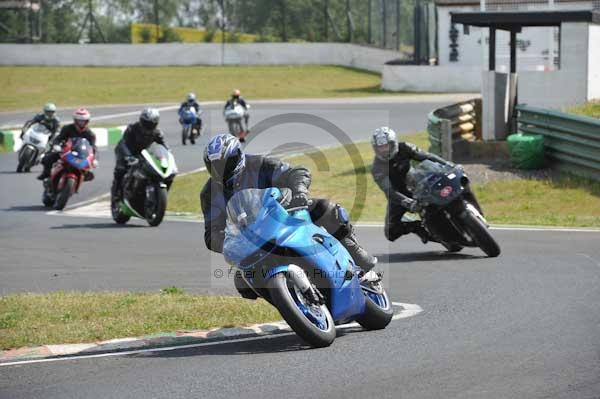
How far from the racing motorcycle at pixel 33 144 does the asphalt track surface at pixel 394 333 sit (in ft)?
32.7

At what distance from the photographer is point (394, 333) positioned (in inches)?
335

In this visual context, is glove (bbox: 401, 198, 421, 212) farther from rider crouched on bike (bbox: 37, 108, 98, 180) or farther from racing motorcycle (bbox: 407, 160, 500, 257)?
rider crouched on bike (bbox: 37, 108, 98, 180)

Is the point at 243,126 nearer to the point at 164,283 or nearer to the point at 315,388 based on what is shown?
the point at 164,283

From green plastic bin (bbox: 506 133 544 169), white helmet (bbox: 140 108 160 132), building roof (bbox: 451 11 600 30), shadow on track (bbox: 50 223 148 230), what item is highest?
building roof (bbox: 451 11 600 30)

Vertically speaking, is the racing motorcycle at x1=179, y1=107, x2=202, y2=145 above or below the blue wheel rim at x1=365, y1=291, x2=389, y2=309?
below

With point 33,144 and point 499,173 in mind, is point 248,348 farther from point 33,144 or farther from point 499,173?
point 33,144

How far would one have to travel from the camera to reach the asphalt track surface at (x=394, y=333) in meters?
6.82

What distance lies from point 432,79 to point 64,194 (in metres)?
29.7

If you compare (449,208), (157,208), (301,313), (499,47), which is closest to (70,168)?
(157,208)

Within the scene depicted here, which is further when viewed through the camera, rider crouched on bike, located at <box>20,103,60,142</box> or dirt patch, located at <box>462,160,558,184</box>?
rider crouched on bike, located at <box>20,103,60,142</box>

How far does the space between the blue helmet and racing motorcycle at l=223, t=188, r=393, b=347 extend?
6.4 inches

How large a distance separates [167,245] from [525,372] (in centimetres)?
878

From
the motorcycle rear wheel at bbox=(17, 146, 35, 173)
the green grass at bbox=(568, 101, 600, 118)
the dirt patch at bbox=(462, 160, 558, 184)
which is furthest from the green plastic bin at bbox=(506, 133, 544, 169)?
the motorcycle rear wheel at bbox=(17, 146, 35, 173)

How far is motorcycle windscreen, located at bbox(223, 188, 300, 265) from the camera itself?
787cm
